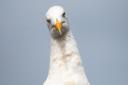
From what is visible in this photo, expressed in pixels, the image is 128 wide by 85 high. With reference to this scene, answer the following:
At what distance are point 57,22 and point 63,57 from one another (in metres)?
0.14

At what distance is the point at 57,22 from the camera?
232 cm

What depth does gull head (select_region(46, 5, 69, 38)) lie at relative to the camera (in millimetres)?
2326

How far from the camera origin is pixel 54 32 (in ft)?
7.72

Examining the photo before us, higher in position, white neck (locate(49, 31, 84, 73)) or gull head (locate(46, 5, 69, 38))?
gull head (locate(46, 5, 69, 38))

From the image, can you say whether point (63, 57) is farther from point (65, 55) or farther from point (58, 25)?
point (58, 25)

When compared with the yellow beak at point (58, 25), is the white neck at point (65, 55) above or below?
below

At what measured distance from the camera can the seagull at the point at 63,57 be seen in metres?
2.36

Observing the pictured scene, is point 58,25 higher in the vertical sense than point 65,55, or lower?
higher

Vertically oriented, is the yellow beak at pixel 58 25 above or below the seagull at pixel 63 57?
above

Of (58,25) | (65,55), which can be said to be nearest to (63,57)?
(65,55)

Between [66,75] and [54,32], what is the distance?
16 centimetres

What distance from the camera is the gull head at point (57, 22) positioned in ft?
7.63

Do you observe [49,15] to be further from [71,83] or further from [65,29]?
[71,83]

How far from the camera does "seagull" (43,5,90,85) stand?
92.9 inches
